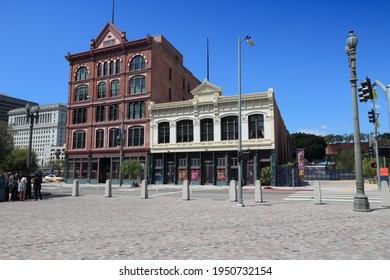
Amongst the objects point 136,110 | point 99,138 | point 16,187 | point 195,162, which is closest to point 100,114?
point 99,138

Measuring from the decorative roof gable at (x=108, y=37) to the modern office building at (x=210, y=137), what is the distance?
1335 cm

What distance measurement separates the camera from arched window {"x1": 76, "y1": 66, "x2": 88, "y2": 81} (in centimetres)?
4609

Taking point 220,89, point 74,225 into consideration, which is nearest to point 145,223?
point 74,225

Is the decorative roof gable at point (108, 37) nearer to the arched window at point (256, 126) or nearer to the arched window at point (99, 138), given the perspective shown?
the arched window at point (99, 138)

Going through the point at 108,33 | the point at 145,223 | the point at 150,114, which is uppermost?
the point at 108,33

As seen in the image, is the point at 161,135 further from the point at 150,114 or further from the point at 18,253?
the point at 18,253

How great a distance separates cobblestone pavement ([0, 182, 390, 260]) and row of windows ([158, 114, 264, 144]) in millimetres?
23764

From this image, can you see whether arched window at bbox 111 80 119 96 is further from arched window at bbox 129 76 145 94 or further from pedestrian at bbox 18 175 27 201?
pedestrian at bbox 18 175 27 201

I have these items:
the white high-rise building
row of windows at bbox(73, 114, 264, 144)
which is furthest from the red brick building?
the white high-rise building

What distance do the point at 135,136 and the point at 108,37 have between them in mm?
17037

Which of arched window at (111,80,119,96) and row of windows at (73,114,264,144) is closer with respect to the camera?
row of windows at (73,114,264,144)

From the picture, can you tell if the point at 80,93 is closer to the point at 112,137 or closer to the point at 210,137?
the point at 112,137
